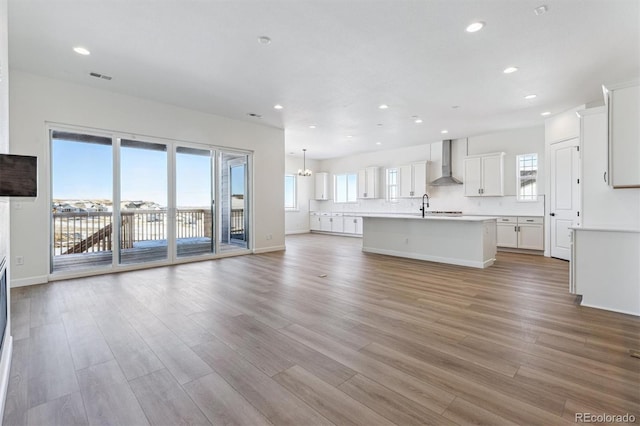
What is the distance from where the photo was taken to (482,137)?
7980mm

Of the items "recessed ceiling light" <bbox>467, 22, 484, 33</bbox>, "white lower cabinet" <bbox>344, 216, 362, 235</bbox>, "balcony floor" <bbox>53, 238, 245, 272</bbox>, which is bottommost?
"balcony floor" <bbox>53, 238, 245, 272</bbox>

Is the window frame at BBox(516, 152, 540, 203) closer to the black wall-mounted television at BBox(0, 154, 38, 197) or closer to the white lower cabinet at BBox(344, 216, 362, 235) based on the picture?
the white lower cabinet at BBox(344, 216, 362, 235)

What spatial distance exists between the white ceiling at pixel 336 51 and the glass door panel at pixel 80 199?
1.03 m

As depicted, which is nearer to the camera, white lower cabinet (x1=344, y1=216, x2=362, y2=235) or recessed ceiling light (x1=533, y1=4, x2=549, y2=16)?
recessed ceiling light (x1=533, y1=4, x2=549, y2=16)

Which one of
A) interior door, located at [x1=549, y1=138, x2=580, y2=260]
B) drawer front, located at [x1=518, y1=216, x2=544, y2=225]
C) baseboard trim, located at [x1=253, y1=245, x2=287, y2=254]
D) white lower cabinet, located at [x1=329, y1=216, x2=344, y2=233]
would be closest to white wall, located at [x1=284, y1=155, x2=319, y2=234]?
white lower cabinet, located at [x1=329, y1=216, x2=344, y2=233]

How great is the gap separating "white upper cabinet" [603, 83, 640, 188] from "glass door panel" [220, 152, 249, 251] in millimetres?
6115

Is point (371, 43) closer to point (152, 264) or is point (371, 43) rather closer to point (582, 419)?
point (582, 419)

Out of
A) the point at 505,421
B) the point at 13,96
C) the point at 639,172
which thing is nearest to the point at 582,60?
the point at 639,172

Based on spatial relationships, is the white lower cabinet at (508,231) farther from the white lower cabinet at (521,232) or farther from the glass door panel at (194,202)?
the glass door panel at (194,202)

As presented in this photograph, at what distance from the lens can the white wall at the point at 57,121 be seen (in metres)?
4.17

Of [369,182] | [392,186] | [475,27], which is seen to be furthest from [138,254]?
[392,186]

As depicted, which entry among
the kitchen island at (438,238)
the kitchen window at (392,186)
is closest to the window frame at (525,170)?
the kitchen island at (438,238)

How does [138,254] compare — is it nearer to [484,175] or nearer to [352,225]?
[352,225]

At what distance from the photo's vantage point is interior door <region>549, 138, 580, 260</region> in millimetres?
5805
